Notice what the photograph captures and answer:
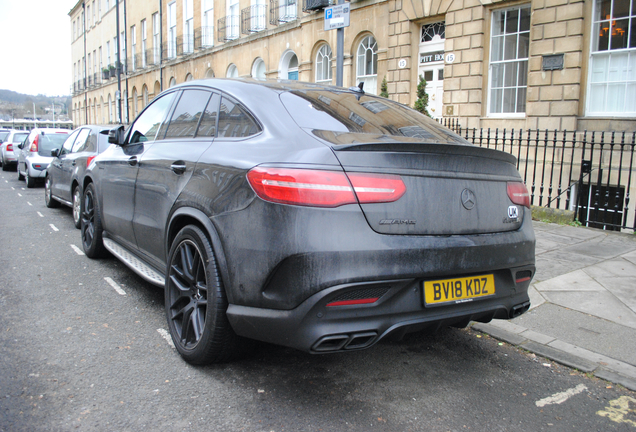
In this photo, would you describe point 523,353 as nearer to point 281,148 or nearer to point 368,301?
point 368,301

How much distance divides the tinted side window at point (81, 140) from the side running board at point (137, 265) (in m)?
4.22

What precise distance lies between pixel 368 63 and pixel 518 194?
14.9 m

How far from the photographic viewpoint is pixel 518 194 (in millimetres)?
3207

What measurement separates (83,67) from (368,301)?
203ft

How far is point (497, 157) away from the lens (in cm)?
309

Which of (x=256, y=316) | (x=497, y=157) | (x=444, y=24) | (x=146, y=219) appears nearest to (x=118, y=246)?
(x=146, y=219)

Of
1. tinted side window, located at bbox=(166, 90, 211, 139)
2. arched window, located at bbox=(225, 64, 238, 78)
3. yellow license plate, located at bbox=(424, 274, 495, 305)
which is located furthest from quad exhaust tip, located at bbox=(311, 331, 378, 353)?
arched window, located at bbox=(225, 64, 238, 78)

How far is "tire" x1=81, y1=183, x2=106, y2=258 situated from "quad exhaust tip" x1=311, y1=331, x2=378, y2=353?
12.7ft

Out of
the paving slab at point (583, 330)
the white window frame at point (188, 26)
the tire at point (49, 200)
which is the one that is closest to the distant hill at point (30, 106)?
the white window frame at point (188, 26)

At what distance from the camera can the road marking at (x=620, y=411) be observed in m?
2.81

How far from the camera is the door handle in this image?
3.48 meters

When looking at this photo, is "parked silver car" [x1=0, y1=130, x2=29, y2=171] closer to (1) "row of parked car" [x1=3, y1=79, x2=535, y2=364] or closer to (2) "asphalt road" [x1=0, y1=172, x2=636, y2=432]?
(2) "asphalt road" [x1=0, y1=172, x2=636, y2=432]

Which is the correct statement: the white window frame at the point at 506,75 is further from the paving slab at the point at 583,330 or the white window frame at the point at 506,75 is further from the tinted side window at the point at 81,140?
the tinted side window at the point at 81,140

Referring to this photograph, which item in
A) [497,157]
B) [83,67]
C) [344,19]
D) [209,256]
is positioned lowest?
[209,256]
